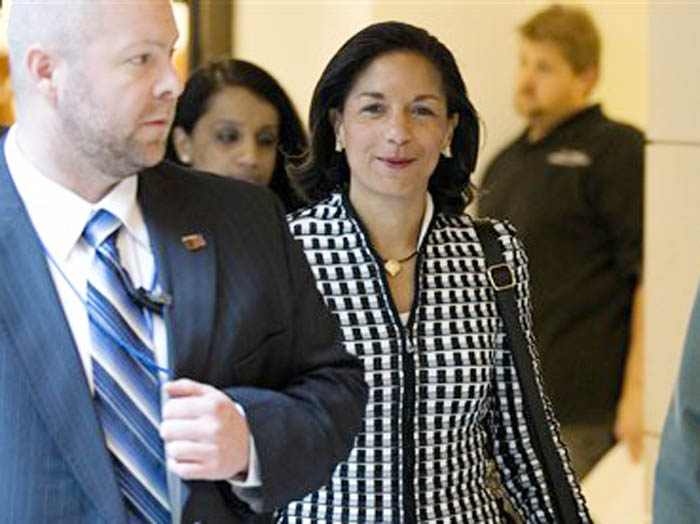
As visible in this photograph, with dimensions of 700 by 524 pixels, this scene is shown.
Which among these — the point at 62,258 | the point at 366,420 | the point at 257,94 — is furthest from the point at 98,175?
the point at 257,94

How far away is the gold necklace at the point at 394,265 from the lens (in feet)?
9.47

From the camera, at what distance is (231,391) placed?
6.72 ft

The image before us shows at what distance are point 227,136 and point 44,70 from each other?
1.81 metres

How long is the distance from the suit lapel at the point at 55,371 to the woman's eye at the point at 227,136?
6.10 feet

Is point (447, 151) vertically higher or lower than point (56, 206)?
lower

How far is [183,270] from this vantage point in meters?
2.10

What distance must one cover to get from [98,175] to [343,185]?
1.02 meters

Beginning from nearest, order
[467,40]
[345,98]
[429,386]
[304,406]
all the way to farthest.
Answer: [304,406], [429,386], [345,98], [467,40]

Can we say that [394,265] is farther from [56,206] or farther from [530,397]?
[56,206]

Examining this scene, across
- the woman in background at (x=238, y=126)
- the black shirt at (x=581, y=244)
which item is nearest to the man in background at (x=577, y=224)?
the black shirt at (x=581, y=244)

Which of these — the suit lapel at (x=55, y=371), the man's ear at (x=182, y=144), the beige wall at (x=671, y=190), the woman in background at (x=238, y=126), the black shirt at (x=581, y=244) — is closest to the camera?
the suit lapel at (x=55, y=371)

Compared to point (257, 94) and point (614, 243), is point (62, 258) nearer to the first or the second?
point (257, 94)

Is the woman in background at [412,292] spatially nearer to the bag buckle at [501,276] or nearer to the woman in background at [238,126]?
the bag buckle at [501,276]

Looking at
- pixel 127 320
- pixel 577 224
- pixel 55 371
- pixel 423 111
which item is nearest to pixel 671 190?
pixel 577 224
